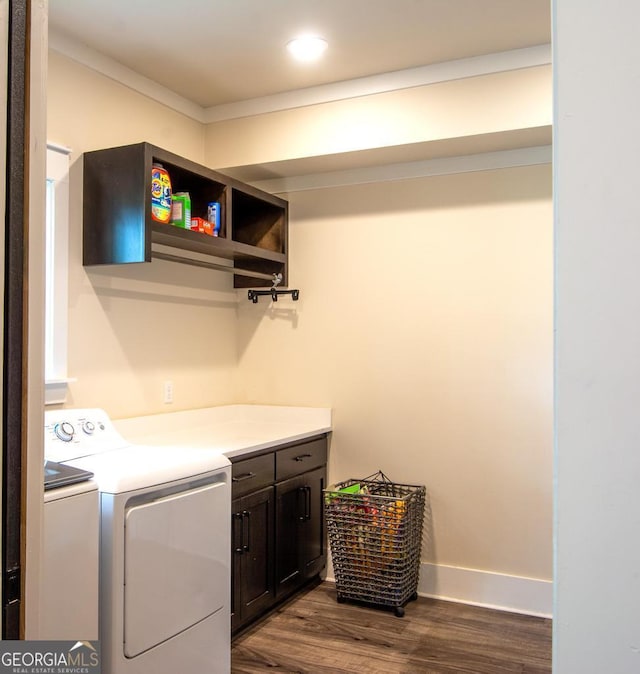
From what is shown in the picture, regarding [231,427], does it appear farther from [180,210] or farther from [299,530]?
[180,210]

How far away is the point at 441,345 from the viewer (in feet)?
10.8

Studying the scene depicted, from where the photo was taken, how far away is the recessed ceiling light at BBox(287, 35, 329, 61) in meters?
2.68

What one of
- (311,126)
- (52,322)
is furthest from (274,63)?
(52,322)

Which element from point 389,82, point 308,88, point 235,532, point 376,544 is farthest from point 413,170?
point 235,532

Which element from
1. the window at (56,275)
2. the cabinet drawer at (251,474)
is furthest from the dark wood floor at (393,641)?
the window at (56,275)

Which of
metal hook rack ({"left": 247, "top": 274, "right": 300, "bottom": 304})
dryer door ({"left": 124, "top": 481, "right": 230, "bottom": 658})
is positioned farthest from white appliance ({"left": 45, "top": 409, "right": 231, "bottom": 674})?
metal hook rack ({"left": 247, "top": 274, "right": 300, "bottom": 304})

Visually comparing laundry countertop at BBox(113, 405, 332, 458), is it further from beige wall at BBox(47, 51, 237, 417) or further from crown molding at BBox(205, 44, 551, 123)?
crown molding at BBox(205, 44, 551, 123)

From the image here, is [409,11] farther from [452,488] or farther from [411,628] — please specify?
[411,628]

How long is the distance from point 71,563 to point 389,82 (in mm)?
2434

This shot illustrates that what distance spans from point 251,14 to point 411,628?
8.73 ft

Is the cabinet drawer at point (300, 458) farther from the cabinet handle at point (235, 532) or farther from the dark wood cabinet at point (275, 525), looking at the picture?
the cabinet handle at point (235, 532)

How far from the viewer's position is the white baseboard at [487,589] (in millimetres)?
3043

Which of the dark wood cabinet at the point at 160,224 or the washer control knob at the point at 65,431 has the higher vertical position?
the dark wood cabinet at the point at 160,224

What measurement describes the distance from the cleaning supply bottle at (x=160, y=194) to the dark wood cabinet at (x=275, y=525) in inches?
42.1
